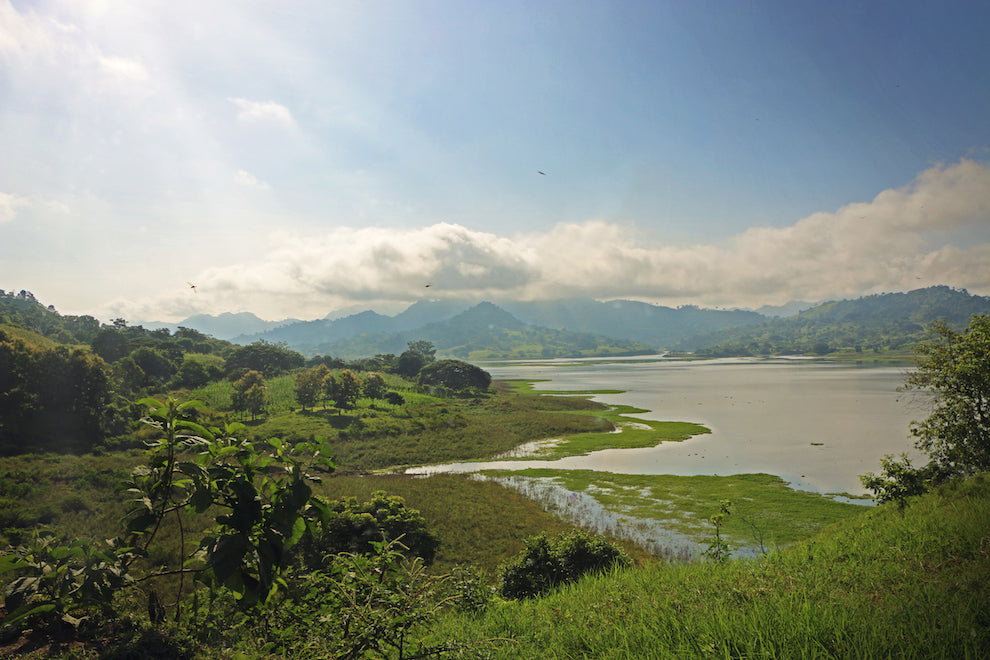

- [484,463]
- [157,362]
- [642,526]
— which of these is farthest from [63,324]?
[642,526]

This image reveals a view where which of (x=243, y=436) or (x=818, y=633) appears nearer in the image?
(x=243, y=436)

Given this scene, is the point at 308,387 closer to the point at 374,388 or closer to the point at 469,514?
the point at 374,388

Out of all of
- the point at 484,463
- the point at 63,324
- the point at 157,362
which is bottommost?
the point at 484,463

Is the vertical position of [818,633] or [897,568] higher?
[818,633]

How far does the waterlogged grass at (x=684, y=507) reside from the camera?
21.0 metres

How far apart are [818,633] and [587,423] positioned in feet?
172

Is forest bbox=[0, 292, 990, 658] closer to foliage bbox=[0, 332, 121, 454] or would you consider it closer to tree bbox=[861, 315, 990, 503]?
tree bbox=[861, 315, 990, 503]

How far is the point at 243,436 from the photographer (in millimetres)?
2635

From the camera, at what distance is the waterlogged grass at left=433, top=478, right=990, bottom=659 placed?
276 centimetres

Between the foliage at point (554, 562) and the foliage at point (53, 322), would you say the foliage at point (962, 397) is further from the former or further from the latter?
the foliage at point (53, 322)

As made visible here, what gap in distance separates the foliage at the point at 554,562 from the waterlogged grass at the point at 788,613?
6.42 m

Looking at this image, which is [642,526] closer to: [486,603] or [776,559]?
[776,559]

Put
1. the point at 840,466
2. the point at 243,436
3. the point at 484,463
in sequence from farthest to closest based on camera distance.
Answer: the point at 484,463 < the point at 840,466 < the point at 243,436

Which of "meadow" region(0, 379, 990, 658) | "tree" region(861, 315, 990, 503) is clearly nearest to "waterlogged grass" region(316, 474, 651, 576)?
"meadow" region(0, 379, 990, 658)
